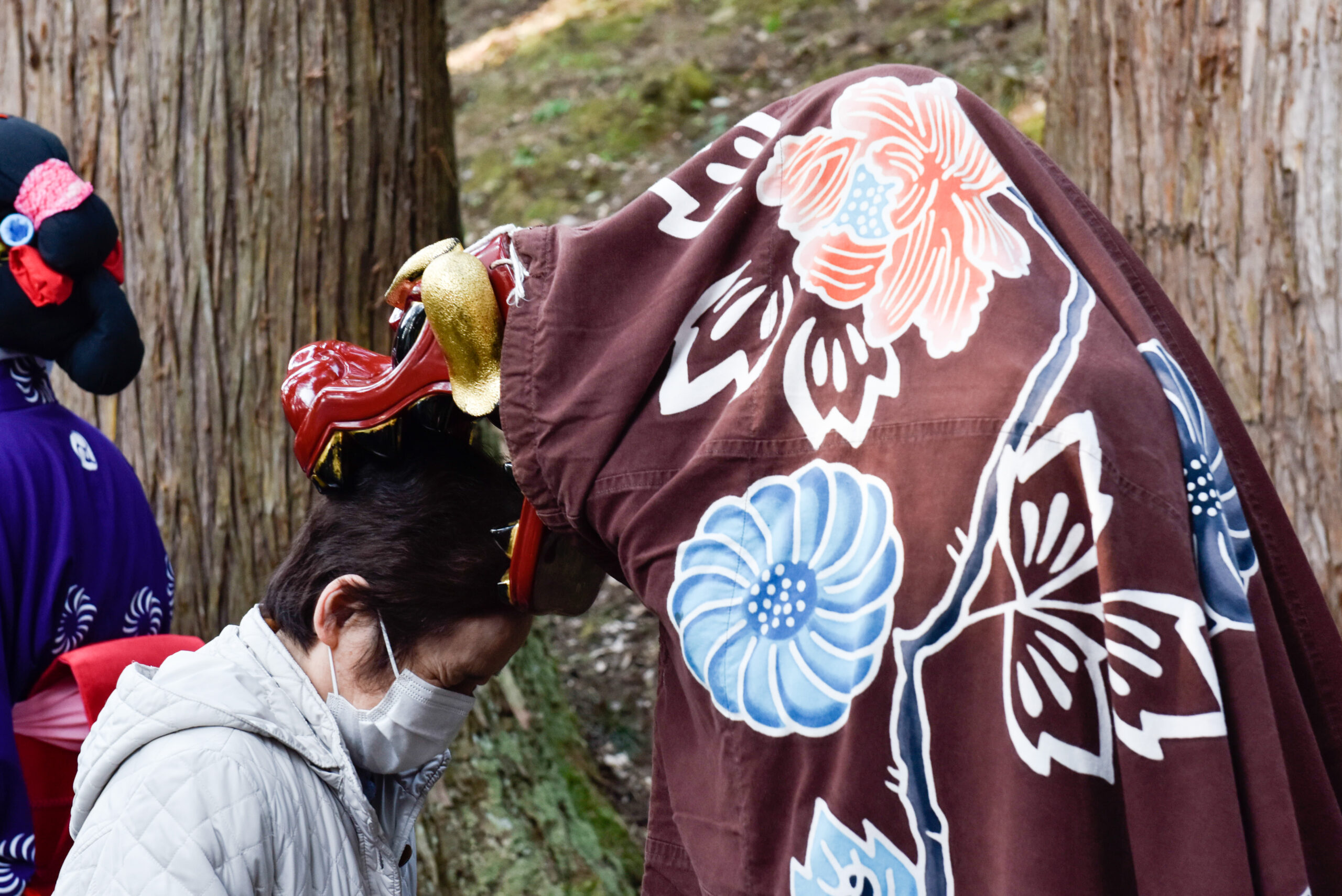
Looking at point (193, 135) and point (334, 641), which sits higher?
point (193, 135)

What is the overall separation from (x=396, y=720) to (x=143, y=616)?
110 centimetres

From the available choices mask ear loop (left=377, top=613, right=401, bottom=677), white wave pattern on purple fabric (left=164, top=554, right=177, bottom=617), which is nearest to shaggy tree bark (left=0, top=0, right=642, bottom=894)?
white wave pattern on purple fabric (left=164, top=554, right=177, bottom=617)

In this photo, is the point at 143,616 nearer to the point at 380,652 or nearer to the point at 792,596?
the point at 380,652

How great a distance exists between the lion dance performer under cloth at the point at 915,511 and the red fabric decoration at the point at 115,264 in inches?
59.5

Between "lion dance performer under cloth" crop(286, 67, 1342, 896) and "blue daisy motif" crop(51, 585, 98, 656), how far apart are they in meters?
1.48

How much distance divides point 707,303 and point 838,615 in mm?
Answer: 342

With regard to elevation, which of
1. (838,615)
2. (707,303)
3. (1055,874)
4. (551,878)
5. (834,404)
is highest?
(707,303)

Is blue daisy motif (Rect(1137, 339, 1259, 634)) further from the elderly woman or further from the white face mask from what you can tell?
the white face mask

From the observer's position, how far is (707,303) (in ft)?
3.80

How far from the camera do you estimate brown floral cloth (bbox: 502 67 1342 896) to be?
94 cm

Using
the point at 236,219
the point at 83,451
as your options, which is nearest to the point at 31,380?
the point at 83,451

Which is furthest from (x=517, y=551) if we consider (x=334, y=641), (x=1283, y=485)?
(x=1283, y=485)

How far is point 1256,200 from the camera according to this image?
275cm

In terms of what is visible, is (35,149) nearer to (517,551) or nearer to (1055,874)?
(517,551)
